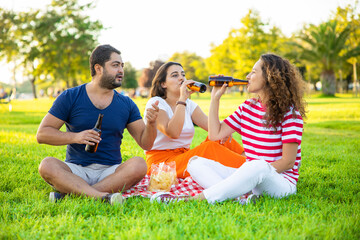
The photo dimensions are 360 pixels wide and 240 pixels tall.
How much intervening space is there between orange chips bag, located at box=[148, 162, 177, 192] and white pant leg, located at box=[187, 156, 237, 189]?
35 cm

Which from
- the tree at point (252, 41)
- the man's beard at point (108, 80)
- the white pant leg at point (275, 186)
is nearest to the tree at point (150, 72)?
the man's beard at point (108, 80)

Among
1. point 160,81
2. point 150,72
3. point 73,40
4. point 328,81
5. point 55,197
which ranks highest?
point 73,40

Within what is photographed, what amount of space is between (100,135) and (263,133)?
1.77m

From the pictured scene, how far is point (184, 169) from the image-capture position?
4387 millimetres

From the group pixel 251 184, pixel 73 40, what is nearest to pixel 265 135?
A: pixel 251 184

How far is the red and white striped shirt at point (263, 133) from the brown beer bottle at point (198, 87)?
49 cm

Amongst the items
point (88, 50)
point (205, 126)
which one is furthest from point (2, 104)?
point (205, 126)

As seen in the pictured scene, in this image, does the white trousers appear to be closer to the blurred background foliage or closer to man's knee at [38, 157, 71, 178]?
man's knee at [38, 157, 71, 178]

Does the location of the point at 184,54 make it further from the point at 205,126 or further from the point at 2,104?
the point at 205,126

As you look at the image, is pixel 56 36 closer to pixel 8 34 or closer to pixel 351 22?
pixel 8 34

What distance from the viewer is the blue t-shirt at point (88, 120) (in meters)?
3.76

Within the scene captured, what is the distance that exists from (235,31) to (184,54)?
58169 millimetres

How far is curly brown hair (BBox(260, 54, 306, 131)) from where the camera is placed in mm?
3389

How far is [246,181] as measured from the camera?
310cm
